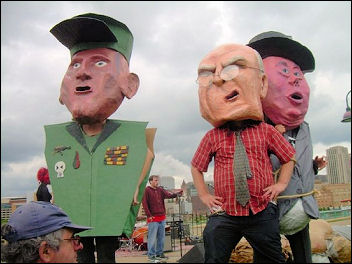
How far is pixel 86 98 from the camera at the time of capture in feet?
11.9

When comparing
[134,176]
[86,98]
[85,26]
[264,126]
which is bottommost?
[134,176]

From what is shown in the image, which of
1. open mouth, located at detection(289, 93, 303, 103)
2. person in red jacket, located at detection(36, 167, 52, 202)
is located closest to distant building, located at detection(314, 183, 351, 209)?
open mouth, located at detection(289, 93, 303, 103)

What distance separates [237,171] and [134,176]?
110 cm

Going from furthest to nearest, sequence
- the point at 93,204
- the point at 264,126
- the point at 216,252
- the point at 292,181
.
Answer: the point at 93,204 < the point at 292,181 < the point at 264,126 < the point at 216,252

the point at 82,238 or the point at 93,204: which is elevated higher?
the point at 93,204

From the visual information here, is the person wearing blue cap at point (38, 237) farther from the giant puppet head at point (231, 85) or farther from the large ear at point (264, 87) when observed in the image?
the large ear at point (264, 87)

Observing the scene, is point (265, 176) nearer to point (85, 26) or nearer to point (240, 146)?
point (240, 146)

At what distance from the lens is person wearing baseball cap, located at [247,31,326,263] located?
326 centimetres

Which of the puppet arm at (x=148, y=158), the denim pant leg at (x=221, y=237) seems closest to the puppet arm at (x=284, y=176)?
the denim pant leg at (x=221, y=237)

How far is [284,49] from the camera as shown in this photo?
3664 millimetres

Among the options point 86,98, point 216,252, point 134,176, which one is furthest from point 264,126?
point 86,98

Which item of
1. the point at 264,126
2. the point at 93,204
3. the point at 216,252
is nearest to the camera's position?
the point at 216,252

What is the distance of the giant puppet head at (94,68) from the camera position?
3631mm

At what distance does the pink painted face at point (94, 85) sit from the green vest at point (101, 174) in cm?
22
